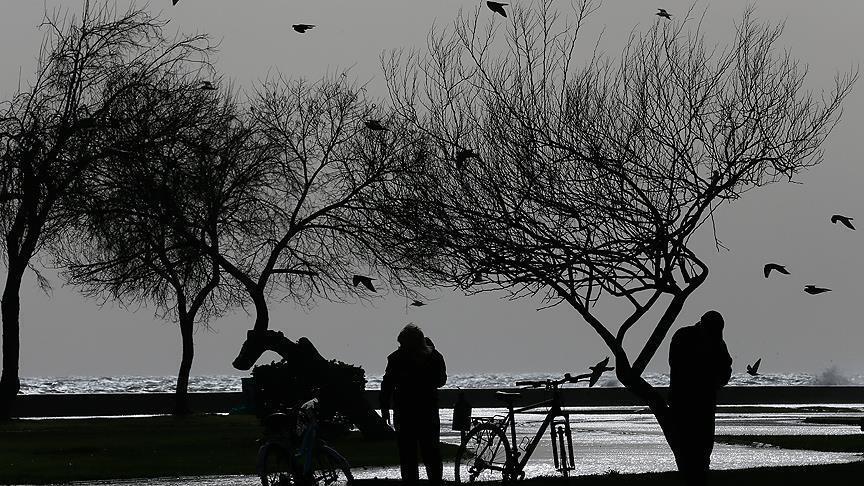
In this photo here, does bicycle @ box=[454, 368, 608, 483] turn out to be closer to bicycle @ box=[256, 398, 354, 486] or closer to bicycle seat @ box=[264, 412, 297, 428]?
bicycle @ box=[256, 398, 354, 486]

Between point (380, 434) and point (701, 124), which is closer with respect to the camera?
point (701, 124)

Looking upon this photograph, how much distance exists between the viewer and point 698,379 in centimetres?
1434

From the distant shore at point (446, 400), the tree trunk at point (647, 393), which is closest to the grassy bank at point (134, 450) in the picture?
the tree trunk at point (647, 393)

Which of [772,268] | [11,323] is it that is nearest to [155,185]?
[11,323]

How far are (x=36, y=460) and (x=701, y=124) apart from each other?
11.2 metres

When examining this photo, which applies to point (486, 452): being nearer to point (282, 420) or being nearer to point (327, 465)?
point (327, 465)

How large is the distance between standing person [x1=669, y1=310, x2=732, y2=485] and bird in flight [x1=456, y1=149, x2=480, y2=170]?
17.6ft

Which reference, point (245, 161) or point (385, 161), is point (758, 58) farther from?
point (245, 161)

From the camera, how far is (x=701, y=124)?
1908 centimetres

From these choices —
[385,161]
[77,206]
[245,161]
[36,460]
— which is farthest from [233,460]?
[245,161]

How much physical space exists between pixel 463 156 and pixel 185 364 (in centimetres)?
2401

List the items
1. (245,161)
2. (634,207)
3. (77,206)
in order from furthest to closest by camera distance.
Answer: (245,161)
(77,206)
(634,207)

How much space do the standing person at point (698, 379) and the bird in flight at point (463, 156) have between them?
5.37 meters

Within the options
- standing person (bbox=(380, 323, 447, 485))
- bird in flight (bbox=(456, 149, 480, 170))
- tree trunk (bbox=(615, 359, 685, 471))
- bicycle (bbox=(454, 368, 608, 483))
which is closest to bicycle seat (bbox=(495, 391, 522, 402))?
bicycle (bbox=(454, 368, 608, 483))
